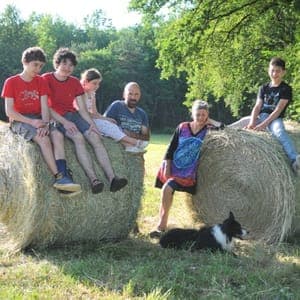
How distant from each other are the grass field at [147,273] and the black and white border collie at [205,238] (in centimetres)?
15

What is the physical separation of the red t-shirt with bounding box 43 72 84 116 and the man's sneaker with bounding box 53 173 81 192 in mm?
770

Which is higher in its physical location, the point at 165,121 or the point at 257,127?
the point at 257,127

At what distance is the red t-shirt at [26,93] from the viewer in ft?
18.5

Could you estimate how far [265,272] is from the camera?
4.89 m

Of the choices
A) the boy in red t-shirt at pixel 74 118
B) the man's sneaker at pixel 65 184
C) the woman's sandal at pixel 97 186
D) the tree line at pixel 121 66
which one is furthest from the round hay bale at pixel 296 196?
the tree line at pixel 121 66

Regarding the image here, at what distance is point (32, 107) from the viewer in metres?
5.75

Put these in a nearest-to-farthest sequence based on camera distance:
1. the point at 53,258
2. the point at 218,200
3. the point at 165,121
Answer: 1. the point at 53,258
2. the point at 218,200
3. the point at 165,121

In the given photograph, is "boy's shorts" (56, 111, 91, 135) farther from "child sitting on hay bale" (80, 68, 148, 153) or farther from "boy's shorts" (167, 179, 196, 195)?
"boy's shorts" (167, 179, 196, 195)

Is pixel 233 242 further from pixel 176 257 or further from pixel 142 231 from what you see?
pixel 142 231

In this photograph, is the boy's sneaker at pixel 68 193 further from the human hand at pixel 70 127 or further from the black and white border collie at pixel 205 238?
the black and white border collie at pixel 205 238

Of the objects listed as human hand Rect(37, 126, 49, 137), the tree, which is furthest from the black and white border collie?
the tree

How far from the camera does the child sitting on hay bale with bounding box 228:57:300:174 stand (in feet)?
22.0

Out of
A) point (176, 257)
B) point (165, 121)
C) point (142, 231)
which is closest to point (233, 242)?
point (176, 257)

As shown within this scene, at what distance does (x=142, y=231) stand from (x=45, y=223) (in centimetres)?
159
